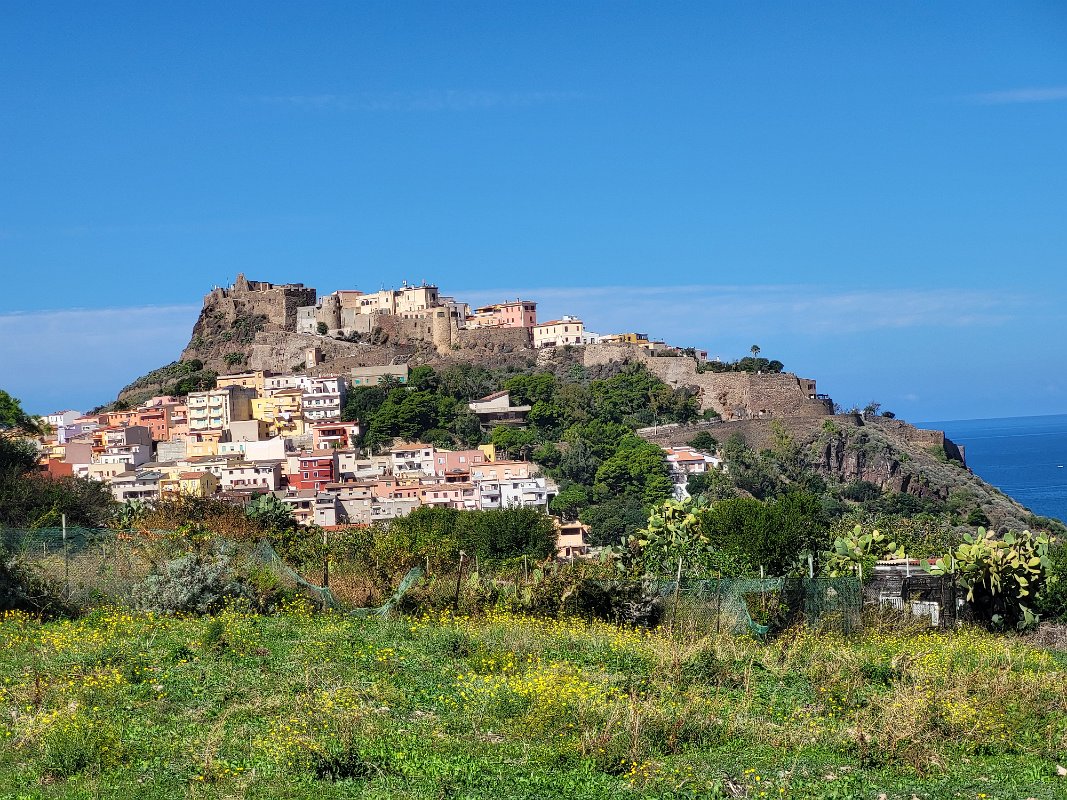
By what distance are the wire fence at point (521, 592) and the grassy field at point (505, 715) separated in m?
0.89

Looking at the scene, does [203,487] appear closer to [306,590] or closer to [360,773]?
[306,590]

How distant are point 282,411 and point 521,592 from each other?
59400 millimetres

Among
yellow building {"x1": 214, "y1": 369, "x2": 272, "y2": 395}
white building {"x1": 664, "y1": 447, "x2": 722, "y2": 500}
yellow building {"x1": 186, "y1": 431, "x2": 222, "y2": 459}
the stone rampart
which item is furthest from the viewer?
the stone rampart

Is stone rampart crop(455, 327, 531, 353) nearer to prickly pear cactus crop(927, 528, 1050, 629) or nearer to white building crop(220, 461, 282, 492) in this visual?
white building crop(220, 461, 282, 492)

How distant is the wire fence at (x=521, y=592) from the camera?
11727 millimetres

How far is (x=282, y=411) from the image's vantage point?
7000 centimetres

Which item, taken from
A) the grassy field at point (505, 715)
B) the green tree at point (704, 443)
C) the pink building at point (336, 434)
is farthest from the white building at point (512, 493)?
the grassy field at point (505, 715)

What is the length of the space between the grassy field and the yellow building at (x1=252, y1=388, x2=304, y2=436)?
58.3 m

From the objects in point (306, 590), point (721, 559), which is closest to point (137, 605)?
point (306, 590)

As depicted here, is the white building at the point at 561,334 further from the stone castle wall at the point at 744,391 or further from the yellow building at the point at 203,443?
the yellow building at the point at 203,443

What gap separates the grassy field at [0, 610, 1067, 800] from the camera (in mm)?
7113

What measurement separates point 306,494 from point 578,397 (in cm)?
2042

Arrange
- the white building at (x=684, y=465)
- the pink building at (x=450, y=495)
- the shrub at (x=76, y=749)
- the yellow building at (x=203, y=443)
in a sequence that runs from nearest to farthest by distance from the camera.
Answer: the shrub at (x=76, y=749) < the pink building at (x=450, y=495) < the white building at (x=684, y=465) < the yellow building at (x=203, y=443)

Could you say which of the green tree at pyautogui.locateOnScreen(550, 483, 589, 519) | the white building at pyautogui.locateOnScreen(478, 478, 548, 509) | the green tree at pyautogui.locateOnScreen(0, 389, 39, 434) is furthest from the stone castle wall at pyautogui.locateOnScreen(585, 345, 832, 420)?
the green tree at pyautogui.locateOnScreen(0, 389, 39, 434)
